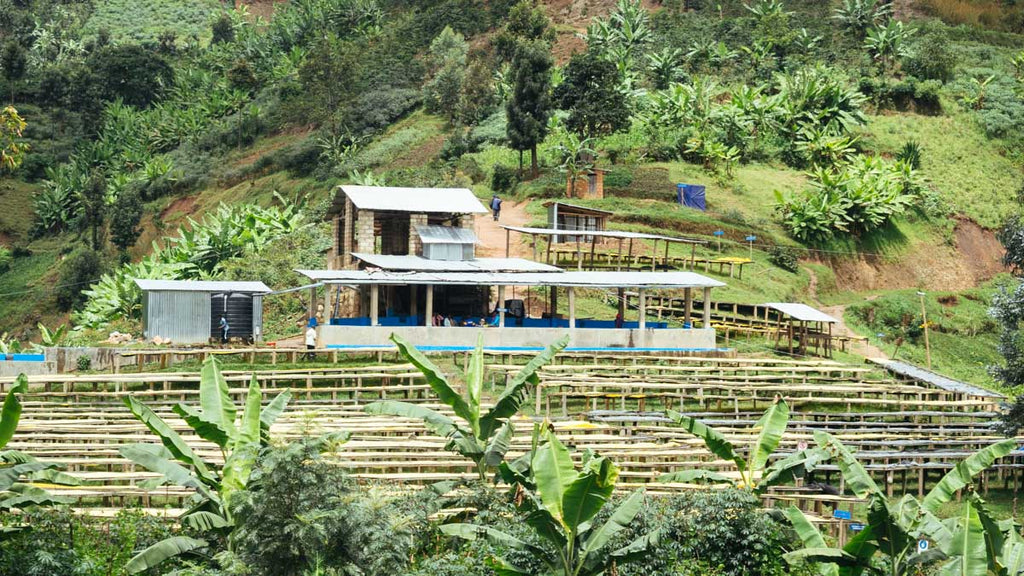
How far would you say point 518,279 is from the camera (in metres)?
42.2

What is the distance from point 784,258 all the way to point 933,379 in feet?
56.2

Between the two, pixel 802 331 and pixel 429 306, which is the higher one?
pixel 429 306

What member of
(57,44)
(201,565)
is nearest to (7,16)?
(57,44)

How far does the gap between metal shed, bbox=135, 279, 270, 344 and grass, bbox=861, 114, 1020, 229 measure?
38.5 m

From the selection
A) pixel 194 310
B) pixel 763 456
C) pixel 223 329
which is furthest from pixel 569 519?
pixel 194 310

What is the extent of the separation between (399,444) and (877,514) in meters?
9.46

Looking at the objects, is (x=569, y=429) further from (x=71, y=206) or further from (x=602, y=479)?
(x=71, y=206)

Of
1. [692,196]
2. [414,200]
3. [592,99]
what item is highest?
[592,99]

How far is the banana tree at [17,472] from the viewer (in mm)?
20328

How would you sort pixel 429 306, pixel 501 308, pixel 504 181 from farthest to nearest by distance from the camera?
pixel 504 181 < pixel 501 308 < pixel 429 306

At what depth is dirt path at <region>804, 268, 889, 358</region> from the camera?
47.4 m

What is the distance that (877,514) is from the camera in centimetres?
2006

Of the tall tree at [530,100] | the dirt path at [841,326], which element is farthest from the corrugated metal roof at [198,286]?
the tall tree at [530,100]

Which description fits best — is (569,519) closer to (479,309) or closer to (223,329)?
(223,329)
